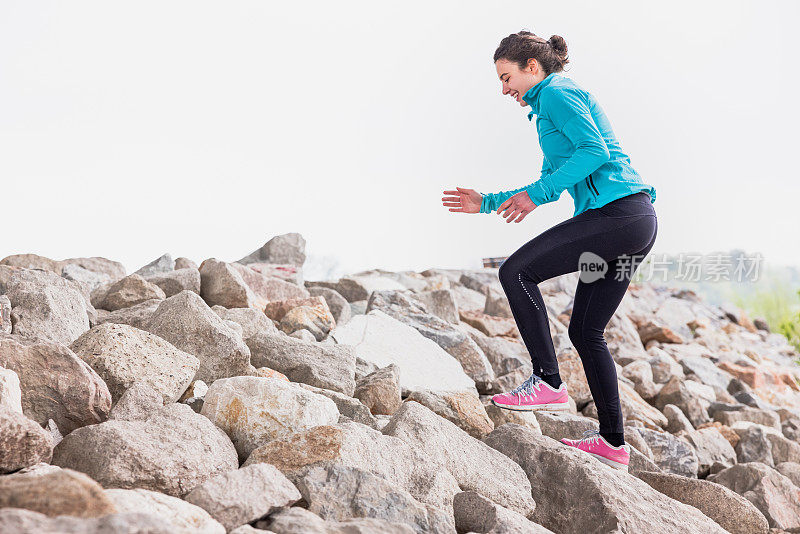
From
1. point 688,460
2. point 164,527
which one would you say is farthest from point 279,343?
point 688,460

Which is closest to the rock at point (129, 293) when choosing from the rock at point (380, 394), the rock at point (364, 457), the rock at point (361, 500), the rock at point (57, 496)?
the rock at point (380, 394)

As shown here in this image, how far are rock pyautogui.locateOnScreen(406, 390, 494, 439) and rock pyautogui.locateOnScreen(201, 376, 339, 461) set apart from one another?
29.1 inches

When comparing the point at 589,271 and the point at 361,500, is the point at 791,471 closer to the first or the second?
the point at 589,271

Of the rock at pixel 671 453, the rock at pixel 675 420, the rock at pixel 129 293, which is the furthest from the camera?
the rock at pixel 675 420

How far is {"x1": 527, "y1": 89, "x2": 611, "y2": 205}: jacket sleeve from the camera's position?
2.62 m

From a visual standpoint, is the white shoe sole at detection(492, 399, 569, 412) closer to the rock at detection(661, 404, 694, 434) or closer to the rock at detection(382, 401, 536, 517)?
the rock at detection(382, 401, 536, 517)

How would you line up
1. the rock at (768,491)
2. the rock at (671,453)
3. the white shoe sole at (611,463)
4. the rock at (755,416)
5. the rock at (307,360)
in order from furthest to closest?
the rock at (755,416) < the rock at (671,453) < the rock at (768,491) < the rock at (307,360) < the white shoe sole at (611,463)

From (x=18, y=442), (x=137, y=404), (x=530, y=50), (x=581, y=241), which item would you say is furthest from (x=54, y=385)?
(x=530, y=50)

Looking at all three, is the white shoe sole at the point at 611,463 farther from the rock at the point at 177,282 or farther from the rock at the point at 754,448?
the rock at the point at 177,282

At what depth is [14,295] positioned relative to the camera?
11.2ft

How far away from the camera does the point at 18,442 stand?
72.1 inches

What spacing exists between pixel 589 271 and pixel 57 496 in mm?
2001

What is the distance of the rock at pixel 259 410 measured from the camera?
2.46 meters

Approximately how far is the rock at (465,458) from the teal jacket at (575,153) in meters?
0.87
